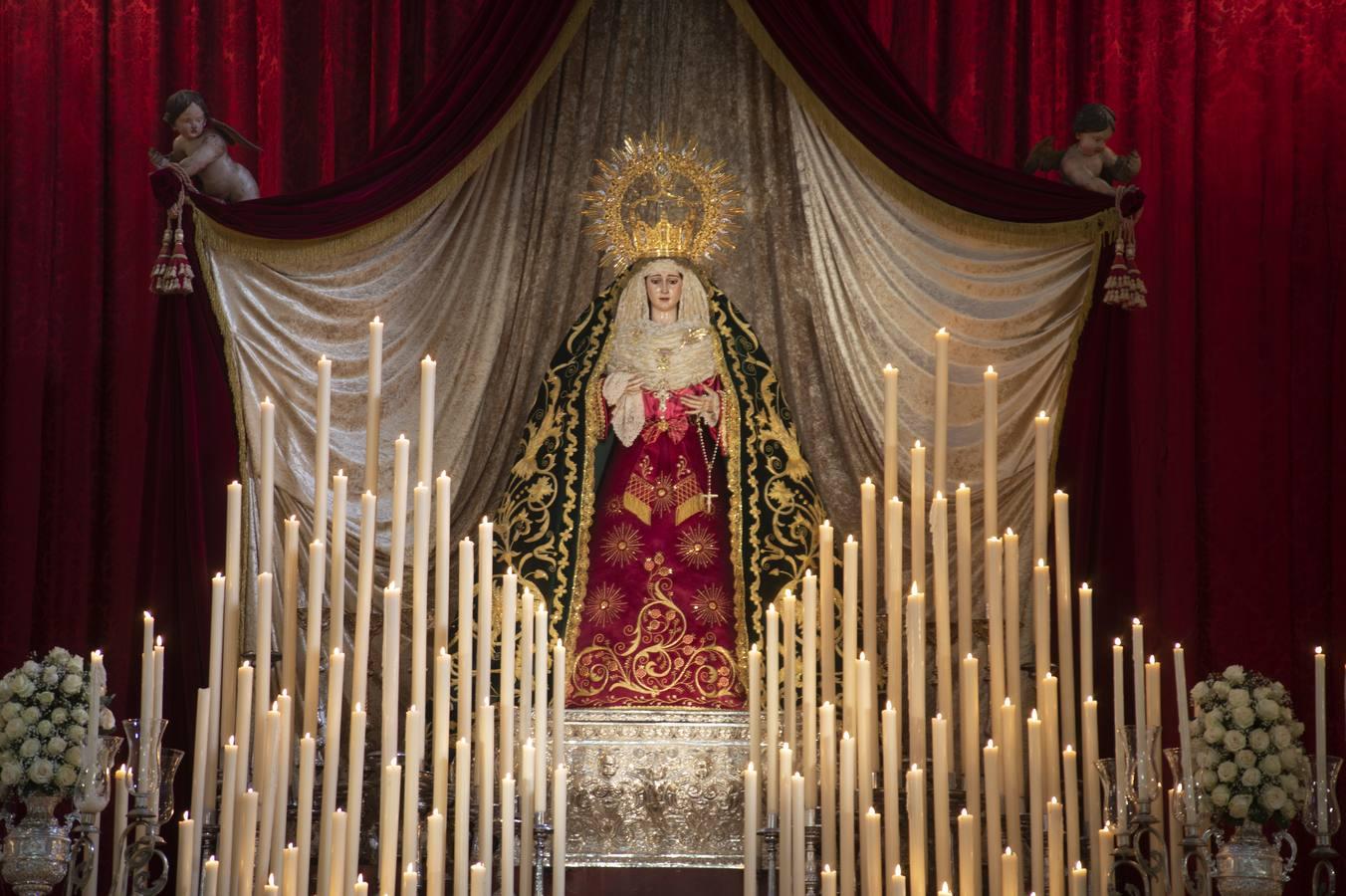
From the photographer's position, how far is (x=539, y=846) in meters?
4.58

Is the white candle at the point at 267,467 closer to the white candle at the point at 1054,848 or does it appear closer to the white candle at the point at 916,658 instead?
the white candle at the point at 916,658

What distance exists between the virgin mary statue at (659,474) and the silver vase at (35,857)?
1.67m

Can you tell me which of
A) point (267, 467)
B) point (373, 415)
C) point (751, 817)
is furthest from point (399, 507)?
point (751, 817)

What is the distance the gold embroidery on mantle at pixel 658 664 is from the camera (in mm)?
5555

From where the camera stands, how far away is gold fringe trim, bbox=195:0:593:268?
577 cm

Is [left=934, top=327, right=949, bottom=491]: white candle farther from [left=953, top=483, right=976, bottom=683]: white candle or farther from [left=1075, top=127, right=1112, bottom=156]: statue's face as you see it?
[left=1075, top=127, right=1112, bottom=156]: statue's face

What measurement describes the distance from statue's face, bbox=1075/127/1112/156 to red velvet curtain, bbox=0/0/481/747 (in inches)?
77.9

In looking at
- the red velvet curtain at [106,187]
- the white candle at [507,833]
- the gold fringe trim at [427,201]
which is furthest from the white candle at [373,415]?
the red velvet curtain at [106,187]

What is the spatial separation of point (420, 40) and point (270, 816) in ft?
10.9

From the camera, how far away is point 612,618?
18.6 ft

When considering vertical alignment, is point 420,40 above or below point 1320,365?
above

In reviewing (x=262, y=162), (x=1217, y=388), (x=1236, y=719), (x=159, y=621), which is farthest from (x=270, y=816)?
(x=1217, y=388)

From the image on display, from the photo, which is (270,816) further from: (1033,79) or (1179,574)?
(1033,79)

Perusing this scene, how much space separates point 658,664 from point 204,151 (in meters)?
2.01
